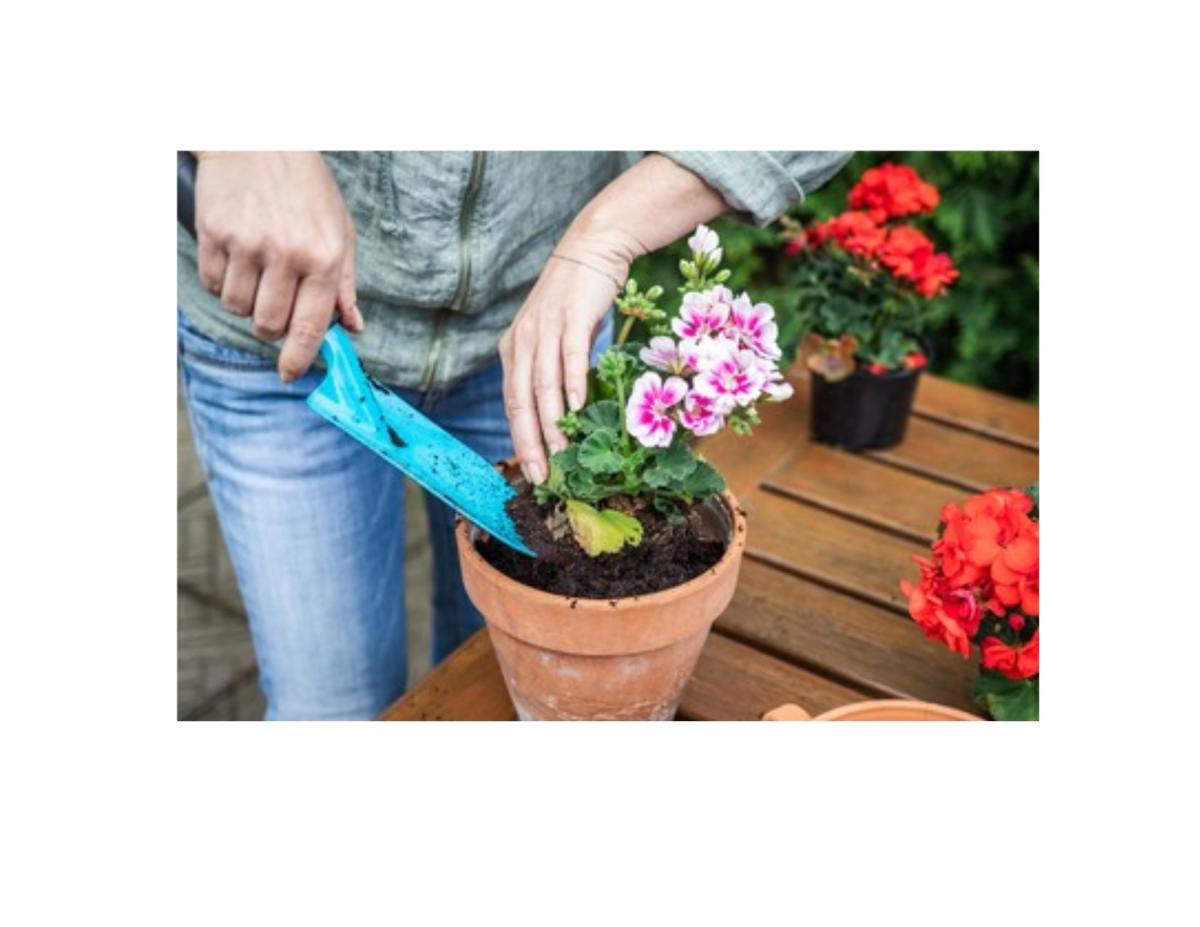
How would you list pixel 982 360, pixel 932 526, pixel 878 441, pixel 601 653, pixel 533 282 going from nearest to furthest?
pixel 601 653, pixel 533 282, pixel 932 526, pixel 878 441, pixel 982 360

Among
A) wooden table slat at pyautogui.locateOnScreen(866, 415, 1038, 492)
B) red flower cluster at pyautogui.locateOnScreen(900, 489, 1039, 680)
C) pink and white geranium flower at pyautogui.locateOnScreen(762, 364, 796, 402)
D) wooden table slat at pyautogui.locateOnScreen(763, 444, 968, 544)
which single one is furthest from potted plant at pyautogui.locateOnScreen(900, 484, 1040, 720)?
wooden table slat at pyautogui.locateOnScreen(866, 415, 1038, 492)

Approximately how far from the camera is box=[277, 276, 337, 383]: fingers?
1029 millimetres

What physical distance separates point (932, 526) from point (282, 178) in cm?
88

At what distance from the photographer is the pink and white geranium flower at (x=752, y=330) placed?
937mm

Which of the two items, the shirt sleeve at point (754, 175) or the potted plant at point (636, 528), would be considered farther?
the shirt sleeve at point (754, 175)

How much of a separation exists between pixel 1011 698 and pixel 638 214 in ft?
1.89

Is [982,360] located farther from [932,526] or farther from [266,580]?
[266,580]

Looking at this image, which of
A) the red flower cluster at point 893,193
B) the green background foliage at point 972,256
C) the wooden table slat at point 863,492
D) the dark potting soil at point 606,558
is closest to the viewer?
the dark potting soil at point 606,558

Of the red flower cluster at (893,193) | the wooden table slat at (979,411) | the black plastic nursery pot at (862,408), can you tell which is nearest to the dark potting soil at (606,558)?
the black plastic nursery pot at (862,408)

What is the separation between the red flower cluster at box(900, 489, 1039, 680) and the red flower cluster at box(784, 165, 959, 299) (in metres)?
0.77

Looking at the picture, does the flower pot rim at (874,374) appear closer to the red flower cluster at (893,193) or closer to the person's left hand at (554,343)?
the red flower cluster at (893,193)

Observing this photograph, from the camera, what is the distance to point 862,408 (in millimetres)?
1636
